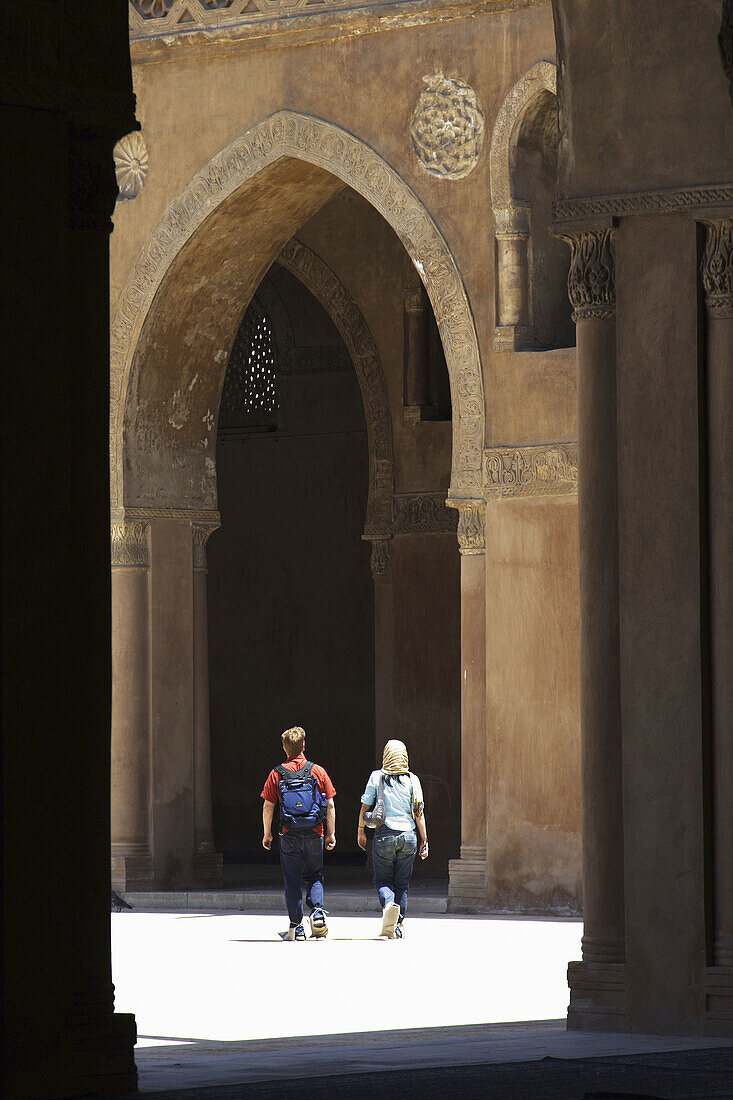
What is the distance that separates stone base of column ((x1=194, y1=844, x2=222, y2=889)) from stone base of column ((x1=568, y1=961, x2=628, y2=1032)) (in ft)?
31.4

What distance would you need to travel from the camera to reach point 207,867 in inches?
689

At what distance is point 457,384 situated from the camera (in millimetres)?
15633

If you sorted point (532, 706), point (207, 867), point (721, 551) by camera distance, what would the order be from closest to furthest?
point (721, 551)
point (532, 706)
point (207, 867)

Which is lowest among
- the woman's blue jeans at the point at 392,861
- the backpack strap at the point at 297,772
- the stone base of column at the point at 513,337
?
the woman's blue jeans at the point at 392,861

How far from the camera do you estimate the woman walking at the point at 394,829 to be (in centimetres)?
1326

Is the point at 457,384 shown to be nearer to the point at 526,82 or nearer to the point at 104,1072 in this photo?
the point at 526,82

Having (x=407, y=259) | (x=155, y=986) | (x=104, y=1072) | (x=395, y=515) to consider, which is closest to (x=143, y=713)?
(x=395, y=515)

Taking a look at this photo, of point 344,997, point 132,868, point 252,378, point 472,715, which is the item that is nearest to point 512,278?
point 472,715

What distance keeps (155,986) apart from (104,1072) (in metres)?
4.52

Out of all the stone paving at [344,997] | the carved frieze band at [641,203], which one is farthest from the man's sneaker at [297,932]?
the carved frieze band at [641,203]

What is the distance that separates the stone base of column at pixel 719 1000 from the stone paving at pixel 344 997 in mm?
215

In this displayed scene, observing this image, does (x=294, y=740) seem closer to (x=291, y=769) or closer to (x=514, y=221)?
(x=291, y=769)

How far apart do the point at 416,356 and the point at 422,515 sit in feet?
4.73

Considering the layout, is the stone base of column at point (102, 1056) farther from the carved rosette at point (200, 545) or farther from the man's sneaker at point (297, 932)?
the carved rosette at point (200, 545)
